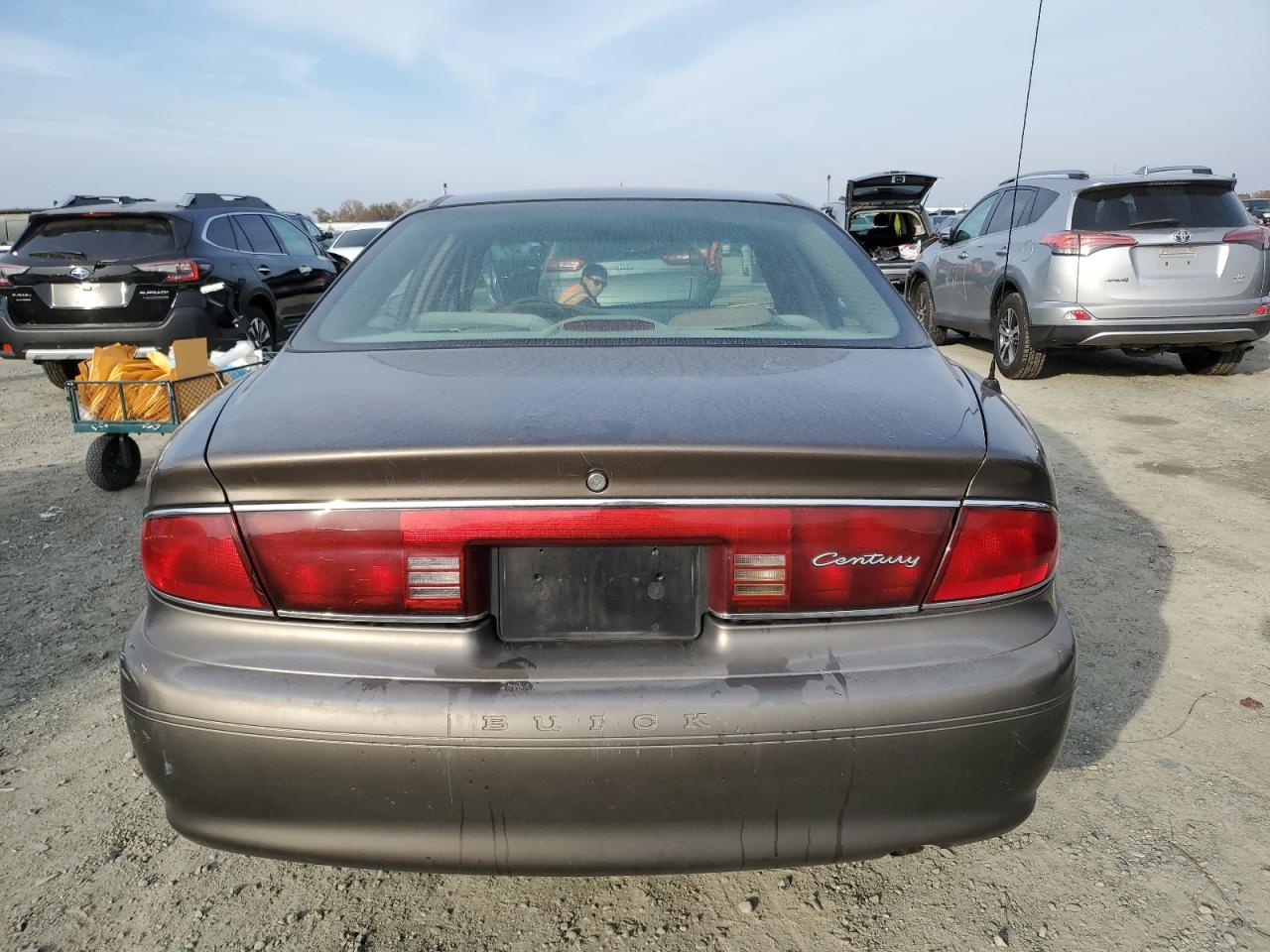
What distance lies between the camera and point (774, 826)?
60.2 inches

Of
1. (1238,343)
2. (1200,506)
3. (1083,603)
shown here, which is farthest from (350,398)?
(1238,343)

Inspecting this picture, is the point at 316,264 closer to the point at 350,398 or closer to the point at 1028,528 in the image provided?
the point at 350,398

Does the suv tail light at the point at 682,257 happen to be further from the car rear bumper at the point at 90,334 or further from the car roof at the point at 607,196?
the car rear bumper at the point at 90,334

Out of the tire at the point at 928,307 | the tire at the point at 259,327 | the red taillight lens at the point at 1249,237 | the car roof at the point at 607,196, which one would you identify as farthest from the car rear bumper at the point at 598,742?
the tire at the point at 928,307

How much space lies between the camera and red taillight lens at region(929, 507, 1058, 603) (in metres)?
1.57

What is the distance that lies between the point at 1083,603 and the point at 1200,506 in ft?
5.83

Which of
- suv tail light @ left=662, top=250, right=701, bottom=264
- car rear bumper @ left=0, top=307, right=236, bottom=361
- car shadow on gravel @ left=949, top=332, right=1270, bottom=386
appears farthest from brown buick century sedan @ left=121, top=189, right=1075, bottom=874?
car shadow on gravel @ left=949, top=332, right=1270, bottom=386

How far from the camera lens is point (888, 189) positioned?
1342 cm

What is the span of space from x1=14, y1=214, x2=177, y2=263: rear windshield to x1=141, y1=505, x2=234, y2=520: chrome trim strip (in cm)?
631

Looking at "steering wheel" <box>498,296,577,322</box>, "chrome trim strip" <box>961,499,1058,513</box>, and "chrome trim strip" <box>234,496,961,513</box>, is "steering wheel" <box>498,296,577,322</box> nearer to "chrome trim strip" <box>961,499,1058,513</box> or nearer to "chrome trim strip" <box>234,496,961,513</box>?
"chrome trim strip" <box>234,496,961,513</box>

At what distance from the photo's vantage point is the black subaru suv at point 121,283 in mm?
6816

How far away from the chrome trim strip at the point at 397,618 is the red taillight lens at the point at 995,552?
2.58ft

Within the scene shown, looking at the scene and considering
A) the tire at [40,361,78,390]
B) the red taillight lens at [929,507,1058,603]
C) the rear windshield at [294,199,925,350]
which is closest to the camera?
the red taillight lens at [929,507,1058,603]

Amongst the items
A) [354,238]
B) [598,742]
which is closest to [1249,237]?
[598,742]
